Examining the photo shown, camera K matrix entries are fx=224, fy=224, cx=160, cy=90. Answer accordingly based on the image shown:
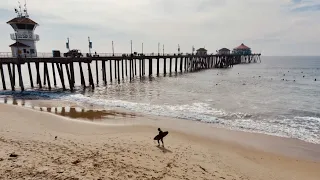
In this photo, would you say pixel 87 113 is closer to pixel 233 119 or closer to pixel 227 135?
pixel 227 135

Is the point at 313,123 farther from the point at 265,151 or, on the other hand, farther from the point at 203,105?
the point at 203,105

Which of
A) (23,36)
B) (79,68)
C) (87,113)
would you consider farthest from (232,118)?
(79,68)

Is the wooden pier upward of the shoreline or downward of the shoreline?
upward

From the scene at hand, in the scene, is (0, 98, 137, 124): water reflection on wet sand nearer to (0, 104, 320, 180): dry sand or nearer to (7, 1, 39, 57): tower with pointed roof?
(0, 104, 320, 180): dry sand

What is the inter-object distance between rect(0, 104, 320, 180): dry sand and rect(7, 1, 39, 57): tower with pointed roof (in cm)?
2041

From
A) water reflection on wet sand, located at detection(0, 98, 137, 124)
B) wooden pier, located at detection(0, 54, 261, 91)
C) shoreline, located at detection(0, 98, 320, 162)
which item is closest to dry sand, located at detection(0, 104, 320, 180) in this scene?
shoreline, located at detection(0, 98, 320, 162)

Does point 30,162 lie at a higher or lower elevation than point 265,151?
higher

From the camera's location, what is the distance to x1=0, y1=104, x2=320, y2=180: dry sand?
Result: 8297mm

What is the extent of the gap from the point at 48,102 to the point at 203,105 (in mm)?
16149

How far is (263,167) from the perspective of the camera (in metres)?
10.4

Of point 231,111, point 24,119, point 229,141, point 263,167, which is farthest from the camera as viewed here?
point 231,111

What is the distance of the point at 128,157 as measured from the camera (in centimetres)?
989

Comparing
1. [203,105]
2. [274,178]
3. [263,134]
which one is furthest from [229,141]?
[203,105]

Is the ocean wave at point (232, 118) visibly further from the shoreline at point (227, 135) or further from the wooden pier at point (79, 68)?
the wooden pier at point (79, 68)
